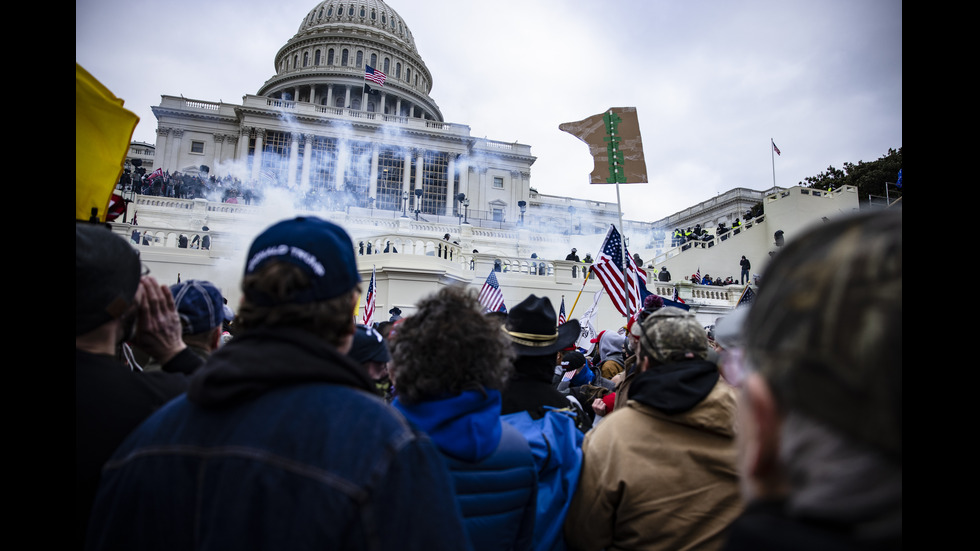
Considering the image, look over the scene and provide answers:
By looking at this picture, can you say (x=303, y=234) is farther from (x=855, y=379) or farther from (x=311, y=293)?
(x=855, y=379)

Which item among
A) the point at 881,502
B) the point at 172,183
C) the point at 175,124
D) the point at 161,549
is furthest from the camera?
Result: the point at 175,124

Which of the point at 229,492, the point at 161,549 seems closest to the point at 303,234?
the point at 229,492

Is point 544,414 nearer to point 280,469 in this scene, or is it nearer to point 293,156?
point 280,469

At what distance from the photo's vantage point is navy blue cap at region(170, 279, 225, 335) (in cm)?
265

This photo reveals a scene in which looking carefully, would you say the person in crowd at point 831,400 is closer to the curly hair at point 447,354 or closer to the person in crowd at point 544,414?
the curly hair at point 447,354

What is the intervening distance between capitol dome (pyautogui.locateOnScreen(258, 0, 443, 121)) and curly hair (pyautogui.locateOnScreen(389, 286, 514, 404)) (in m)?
64.3

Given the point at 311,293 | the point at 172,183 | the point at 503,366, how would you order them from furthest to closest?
1. the point at 172,183
2. the point at 503,366
3. the point at 311,293

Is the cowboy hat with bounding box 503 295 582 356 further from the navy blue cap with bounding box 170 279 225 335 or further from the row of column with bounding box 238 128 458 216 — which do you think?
the row of column with bounding box 238 128 458 216

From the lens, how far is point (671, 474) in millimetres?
2229

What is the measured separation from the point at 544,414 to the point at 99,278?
1.95m

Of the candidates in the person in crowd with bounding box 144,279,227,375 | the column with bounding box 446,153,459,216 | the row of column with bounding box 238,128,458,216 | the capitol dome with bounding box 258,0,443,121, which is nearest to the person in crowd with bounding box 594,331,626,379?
the person in crowd with bounding box 144,279,227,375

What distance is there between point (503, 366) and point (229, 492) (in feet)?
3.43

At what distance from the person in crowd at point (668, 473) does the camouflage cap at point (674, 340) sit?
19cm
